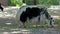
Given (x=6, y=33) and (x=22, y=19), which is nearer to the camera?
(x=6, y=33)

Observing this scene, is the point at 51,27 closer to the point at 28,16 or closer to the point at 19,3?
the point at 28,16

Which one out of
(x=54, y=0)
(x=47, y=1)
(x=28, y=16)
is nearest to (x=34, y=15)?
(x=28, y=16)

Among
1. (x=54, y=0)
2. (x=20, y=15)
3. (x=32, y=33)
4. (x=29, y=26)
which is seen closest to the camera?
(x=32, y=33)

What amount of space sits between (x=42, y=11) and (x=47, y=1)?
123 inches

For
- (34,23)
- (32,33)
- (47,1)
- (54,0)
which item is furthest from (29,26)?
(54,0)

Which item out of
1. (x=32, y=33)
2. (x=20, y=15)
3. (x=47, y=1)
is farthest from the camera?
(x=47, y=1)

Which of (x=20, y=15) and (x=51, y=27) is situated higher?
(x=20, y=15)

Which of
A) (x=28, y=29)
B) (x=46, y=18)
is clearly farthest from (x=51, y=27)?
(x=28, y=29)

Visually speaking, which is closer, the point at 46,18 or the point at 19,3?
the point at 46,18

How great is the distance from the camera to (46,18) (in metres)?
11.4

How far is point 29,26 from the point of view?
11648 mm

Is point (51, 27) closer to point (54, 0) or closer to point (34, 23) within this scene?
point (34, 23)

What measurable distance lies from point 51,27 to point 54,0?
4365mm

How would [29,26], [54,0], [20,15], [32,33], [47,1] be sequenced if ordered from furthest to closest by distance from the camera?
[54,0] → [47,1] → [29,26] → [20,15] → [32,33]
